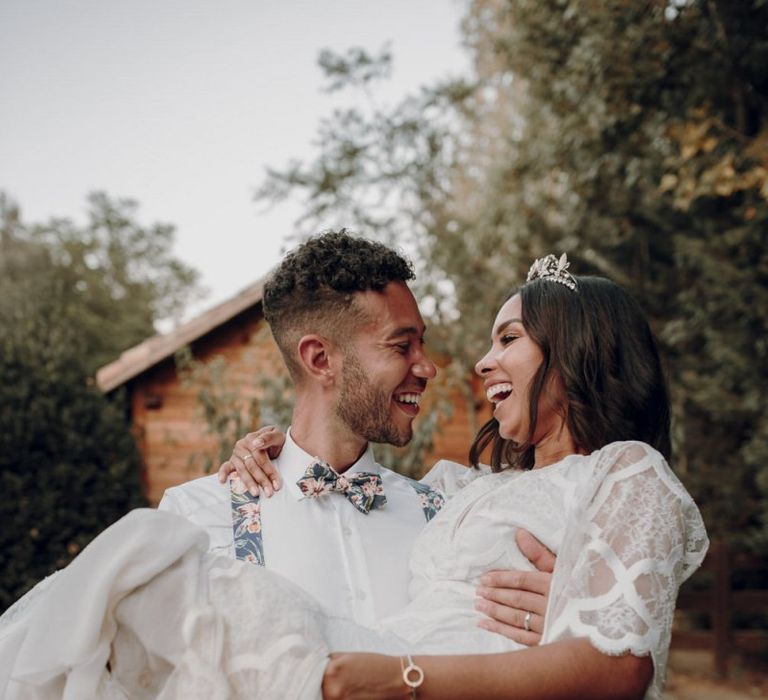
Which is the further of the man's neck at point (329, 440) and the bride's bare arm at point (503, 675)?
the man's neck at point (329, 440)

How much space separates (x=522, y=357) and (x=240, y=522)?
3.29 feet

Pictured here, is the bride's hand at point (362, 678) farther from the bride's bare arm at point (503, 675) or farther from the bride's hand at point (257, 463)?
the bride's hand at point (257, 463)

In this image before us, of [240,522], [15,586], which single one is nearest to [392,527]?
[240,522]

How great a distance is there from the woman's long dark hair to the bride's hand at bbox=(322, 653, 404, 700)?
36.5 inches

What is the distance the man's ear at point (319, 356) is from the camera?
271 cm

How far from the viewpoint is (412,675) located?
1.64m

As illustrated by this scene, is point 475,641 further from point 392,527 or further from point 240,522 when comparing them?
point 240,522

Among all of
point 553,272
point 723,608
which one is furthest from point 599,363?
point 723,608

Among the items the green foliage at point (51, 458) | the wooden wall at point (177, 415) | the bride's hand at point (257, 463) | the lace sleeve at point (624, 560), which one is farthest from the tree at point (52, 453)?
the lace sleeve at point (624, 560)

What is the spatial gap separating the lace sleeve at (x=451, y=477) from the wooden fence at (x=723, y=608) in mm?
6044

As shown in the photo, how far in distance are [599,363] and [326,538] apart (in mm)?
993

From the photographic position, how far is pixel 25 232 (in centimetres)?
3159

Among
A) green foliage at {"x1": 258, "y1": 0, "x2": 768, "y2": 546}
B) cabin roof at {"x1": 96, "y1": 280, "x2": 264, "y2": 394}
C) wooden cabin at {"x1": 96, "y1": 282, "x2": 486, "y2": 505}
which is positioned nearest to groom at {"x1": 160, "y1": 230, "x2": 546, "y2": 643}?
green foliage at {"x1": 258, "y1": 0, "x2": 768, "y2": 546}

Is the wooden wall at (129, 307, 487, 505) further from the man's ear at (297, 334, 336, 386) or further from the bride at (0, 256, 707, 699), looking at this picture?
the bride at (0, 256, 707, 699)
